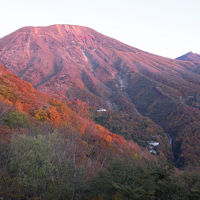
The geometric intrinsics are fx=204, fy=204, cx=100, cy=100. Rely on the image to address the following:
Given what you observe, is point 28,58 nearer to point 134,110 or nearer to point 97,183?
point 134,110

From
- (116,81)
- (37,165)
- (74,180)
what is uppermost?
(37,165)

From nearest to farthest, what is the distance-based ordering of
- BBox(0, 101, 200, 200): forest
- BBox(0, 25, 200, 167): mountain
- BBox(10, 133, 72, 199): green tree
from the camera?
BBox(0, 101, 200, 200): forest
BBox(10, 133, 72, 199): green tree
BBox(0, 25, 200, 167): mountain

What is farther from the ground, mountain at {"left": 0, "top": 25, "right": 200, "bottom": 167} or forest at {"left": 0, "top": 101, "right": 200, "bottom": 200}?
forest at {"left": 0, "top": 101, "right": 200, "bottom": 200}

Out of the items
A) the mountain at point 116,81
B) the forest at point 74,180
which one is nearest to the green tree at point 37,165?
the forest at point 74,180

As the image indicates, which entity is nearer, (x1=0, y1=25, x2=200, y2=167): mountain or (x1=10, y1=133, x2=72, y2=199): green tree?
(x1=10, y1=133, x2=72, y2=199): green tree

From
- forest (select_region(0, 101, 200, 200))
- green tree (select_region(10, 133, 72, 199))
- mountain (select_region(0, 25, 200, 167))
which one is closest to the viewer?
forest (select_region(0, 101, 200, 200))

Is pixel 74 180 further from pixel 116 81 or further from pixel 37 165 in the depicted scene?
pixel 116 81

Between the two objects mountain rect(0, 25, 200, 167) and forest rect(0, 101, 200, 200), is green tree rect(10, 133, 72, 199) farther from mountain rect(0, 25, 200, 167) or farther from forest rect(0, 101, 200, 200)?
mountain rect(0, 25, 200, 167)

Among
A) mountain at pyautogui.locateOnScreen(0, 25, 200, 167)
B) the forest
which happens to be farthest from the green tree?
mountain at pyautogui.locateOnScreen(0, 25, 200, 167)

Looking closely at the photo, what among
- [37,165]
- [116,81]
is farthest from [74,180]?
[116,81]
